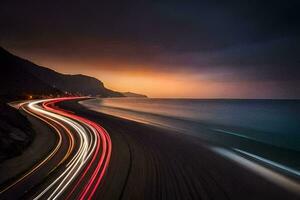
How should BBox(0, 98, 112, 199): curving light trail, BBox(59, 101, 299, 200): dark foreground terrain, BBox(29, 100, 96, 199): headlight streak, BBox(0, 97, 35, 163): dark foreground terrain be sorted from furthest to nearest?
1. BBox(0, 97, 35, 163): dark foreground terrain
2. BBox(59, 101, 299, 200): dark foreground terrain
3. BBox(29, 100, 96, 199): headlight streak
4. BBox(0, 98, 112, 199): curving light trail

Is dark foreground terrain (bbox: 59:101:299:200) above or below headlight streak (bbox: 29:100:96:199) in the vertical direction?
above

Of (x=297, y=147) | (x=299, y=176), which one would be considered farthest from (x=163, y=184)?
(x=297, y=147)

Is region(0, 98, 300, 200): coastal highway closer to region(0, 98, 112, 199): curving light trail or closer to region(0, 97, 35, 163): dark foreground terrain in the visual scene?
region(0, 98, 112, 199): curving light trail

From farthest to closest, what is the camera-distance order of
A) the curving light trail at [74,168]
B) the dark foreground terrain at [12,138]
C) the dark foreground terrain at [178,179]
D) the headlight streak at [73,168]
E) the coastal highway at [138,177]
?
the dark foreground terrain at [12,138] < the dark foreground terrain at [178,179] < the coastal highway at [138,177] < the headlight streak at [73,168] < the curving light trail at [74,168]

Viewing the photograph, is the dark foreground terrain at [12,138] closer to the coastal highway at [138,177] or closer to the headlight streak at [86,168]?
the coastal highway at [138,177]

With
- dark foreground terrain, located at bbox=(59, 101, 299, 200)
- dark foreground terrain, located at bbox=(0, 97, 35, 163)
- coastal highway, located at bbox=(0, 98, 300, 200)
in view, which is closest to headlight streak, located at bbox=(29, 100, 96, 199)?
coastal highway, located at bbox=(0, 98, 300, 200)

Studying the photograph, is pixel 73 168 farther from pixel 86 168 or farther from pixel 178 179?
pixel 178 179

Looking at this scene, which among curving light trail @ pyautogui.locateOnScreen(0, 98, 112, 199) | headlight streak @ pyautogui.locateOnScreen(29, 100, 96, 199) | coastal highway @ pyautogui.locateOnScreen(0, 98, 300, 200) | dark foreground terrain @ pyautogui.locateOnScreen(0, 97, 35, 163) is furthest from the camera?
dark foreground terrain @ pyautogui.locateOnScreen(0, 97, 35, 163)

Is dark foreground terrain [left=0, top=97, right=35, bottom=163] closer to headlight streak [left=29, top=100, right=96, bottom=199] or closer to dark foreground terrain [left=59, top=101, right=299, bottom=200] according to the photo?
headlight streak [left=29, top=100, right=96, bottom=199]

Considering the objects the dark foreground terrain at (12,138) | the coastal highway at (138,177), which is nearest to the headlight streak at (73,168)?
the coastal highway at (138,177)

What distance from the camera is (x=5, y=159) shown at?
2362 centimetres

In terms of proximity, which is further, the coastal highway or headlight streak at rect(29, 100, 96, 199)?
the coastal highway

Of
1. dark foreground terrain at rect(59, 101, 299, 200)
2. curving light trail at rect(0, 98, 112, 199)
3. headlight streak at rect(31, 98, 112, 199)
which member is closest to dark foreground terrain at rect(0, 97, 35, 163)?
curving light trail at rect(0, 98, 112, 199)

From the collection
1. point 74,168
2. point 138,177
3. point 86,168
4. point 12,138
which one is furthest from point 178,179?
point 12,138
